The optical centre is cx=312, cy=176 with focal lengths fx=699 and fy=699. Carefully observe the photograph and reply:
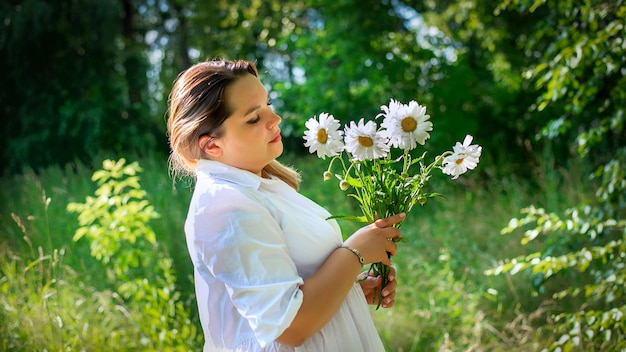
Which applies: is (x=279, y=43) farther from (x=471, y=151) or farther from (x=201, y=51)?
(x=471, y=151)

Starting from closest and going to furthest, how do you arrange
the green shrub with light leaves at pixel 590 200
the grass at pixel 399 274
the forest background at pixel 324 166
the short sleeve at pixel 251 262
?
the short sleeve at pixel 251 262, the green shrub with light leaves at pixel 590 200, the forest background at pixel 324 166, the grass at pixel 399 274

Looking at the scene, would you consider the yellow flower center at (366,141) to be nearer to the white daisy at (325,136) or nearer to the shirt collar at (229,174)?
the white daisy at (325,136)

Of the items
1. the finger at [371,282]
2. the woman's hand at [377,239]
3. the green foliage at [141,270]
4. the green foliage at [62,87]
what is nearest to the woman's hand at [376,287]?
the finger at [371,282]

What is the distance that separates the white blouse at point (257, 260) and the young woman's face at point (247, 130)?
4cm

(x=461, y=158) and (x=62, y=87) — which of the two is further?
(x=62, y=87)

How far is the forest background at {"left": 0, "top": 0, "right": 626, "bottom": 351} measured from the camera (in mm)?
2906

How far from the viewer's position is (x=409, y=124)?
1573 mm

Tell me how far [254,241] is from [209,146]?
0.98 ft

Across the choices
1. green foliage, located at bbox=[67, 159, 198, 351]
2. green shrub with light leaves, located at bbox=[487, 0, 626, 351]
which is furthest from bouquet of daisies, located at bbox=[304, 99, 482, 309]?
green foliage, located at bbox=[67, 159, 198, 351]

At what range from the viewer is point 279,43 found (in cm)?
627

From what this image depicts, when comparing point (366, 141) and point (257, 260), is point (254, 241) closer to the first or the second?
point (257, 260)

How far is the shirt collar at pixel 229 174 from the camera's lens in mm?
1550

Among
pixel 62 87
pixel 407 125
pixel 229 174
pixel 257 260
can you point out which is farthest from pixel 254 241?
pixel 62 87

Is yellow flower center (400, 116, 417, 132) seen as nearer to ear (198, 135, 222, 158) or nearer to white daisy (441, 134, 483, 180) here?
white daisy (441, 134, 483, 180)
